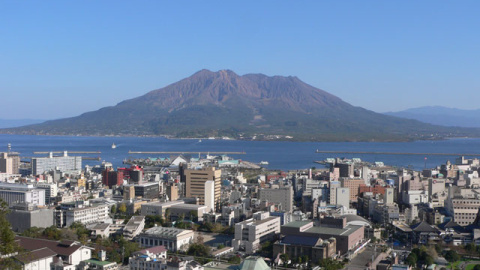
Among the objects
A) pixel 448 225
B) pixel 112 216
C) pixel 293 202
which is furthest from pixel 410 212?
pixel 112 216

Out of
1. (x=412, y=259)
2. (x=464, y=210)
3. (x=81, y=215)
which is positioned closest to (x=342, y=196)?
(x=464, y=210)

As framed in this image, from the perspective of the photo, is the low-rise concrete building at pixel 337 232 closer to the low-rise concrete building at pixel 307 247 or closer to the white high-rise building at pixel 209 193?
the low-rise concrete building at pixel 307 247

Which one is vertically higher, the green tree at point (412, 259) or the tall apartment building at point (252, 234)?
the tall apartment building at point (252, 234)

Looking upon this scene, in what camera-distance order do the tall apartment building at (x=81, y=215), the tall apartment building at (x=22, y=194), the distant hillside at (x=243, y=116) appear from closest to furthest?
the tall apartment building at (x=81, y=215), the tall apartment building at (x=22, y=194), the distant hillside at (x=243, y=116)

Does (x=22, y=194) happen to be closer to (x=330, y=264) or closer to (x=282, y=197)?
(x=282, y=197)

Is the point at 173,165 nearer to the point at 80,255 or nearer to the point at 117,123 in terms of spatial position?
the point at 80,255

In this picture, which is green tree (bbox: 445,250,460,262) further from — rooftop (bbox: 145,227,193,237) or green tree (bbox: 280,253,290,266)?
rooftop (bbox: 145,227,193,237)

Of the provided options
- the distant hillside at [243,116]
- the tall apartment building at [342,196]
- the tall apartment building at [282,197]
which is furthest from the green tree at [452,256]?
the distant hillside at [243,116]
